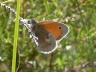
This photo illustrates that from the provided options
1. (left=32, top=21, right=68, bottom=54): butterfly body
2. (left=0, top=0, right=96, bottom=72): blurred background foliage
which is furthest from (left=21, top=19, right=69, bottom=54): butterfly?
(left=0, top=0, right=96, bottom=72): blurred background foliage

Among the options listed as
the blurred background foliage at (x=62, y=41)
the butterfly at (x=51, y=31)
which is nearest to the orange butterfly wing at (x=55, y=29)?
the butterfly at (x=51, y=31)

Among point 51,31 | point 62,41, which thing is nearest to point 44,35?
point 51,31

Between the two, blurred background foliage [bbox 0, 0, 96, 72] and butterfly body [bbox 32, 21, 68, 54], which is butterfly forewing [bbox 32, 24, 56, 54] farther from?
blurred background foliage [bbox 0, 0, 96, 72]

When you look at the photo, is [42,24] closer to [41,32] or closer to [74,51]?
[41,32]

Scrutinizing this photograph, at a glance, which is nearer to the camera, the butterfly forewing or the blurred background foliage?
the butterfly forewing

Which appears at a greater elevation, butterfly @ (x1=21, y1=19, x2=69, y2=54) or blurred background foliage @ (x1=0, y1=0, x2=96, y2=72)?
butterfly @ (x1=21, y1=19, x2=69, y2=54)

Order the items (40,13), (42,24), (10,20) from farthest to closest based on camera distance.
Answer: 1. (40,13)
2. (10,20)
3. (42,24)

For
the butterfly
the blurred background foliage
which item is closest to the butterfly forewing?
the butterfly


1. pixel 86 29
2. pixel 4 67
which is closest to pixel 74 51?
pixel 86 29

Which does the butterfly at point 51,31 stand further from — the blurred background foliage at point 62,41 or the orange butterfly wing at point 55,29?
the blurred background foliage at point 62,41

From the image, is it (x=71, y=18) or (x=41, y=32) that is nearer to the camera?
(x=41, y=32)
